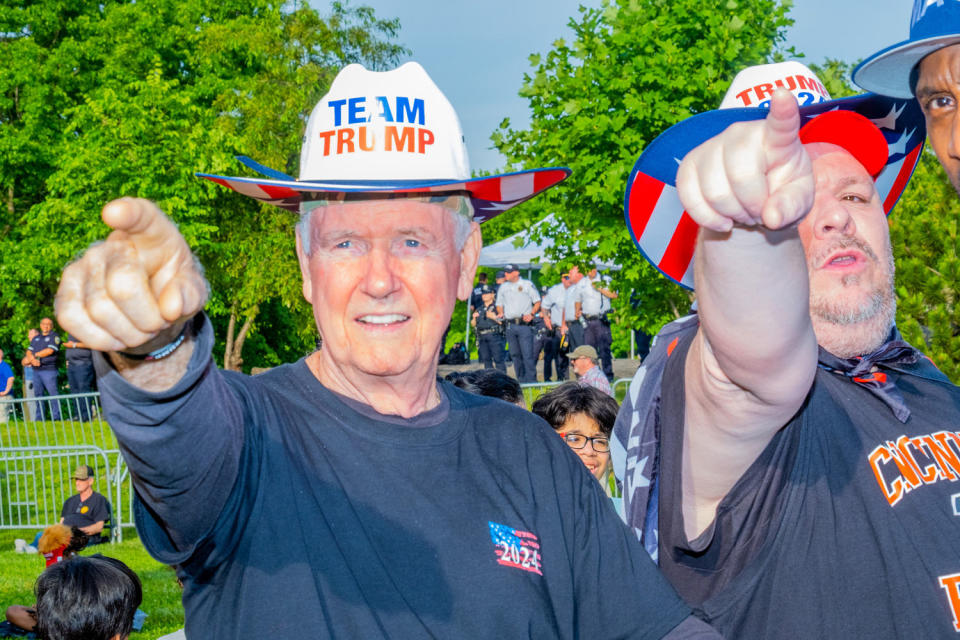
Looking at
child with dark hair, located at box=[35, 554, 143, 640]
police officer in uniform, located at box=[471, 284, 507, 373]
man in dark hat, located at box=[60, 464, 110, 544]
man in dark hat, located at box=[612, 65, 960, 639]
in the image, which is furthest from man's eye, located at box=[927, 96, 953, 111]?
police officer in uniform, located at box=[471, 284, 507, 373]

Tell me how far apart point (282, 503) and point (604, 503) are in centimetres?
77

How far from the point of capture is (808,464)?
2287 mm

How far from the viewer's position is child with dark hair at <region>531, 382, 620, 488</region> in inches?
199

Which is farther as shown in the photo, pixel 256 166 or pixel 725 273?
pixel 256 166

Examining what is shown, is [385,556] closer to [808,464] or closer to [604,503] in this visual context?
[604,503]

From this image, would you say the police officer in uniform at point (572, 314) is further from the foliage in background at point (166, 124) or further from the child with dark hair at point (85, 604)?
the child with dark hair at point (85, 604)

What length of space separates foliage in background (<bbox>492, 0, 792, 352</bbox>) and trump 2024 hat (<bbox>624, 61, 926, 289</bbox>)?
11520 millimetres

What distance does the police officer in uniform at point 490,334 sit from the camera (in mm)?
18641

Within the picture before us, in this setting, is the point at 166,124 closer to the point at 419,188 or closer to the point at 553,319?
the point at 553,319

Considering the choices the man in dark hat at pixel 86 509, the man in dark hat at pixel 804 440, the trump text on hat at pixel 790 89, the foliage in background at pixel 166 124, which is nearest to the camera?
the man in dark hat at pixel 804 440

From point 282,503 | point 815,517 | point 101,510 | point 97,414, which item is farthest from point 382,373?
point 97,414

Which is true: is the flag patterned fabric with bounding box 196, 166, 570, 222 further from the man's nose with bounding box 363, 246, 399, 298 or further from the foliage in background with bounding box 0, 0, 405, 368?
the foliage in background with bounding box 0, 0, 405, 368

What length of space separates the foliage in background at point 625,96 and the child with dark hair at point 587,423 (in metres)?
9.54

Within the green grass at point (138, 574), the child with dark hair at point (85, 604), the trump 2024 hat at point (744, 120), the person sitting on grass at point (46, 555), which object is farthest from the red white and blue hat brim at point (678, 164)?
the person sitting on grass at point (46, 555)
